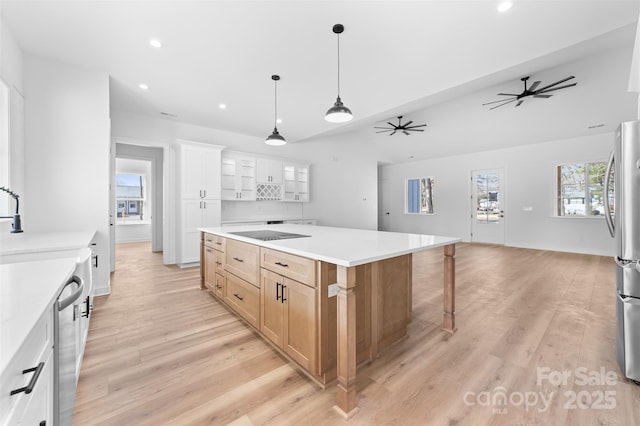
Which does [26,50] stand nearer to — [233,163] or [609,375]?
[233,163]

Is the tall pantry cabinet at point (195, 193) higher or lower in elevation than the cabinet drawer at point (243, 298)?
higher

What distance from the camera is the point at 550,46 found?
9.46ft

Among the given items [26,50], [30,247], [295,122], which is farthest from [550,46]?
[26,50]

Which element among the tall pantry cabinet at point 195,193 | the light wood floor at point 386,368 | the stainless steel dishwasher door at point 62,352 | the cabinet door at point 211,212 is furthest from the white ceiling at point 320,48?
the light wood floor at point 386,368

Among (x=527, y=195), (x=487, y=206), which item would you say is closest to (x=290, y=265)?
(x=527, y=195)

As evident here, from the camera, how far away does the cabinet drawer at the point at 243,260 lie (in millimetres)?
2275

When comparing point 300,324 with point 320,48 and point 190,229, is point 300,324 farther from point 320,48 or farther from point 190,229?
point 190,229

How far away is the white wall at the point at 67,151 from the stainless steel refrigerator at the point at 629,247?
5.10 metres

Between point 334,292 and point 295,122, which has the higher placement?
point 295,122

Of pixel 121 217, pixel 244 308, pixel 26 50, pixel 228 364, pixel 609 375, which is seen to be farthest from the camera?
pixel 121 217

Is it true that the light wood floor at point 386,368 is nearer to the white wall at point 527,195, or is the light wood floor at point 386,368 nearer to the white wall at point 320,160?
the white wall at point 320,160

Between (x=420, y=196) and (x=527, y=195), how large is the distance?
10.1 feet

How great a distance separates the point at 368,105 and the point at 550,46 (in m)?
2.45

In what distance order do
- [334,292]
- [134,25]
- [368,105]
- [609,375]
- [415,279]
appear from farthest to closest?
[368,105]
[415,279]
[134,25]
[609,375]
[334,292]
